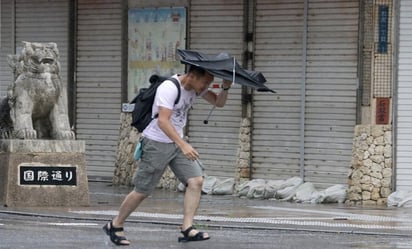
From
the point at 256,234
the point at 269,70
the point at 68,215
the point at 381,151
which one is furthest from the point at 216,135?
the point at 256,234

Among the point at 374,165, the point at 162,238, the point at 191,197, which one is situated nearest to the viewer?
the point at 191,197

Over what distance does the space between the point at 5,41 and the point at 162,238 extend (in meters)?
11.2

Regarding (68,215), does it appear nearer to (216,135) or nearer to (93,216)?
(93,216)

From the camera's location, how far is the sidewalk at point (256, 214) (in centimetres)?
1391

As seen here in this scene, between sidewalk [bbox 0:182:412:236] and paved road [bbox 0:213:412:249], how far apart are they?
0.36 metres

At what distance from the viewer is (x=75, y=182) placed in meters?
16.1

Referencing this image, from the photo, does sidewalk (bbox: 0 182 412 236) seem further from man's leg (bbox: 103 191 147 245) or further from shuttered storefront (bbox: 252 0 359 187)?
man's leg (bbox: 103 191 147 245)

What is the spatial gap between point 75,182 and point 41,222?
2.03m

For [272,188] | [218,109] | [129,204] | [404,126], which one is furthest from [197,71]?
[218,109]

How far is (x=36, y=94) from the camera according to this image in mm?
15984

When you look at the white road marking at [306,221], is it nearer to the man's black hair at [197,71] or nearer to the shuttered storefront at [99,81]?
the man's black hair at [197,71]

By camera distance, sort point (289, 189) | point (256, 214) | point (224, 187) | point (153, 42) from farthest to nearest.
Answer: point (153, 42) → point (224, 187) → point (289, 189) → point (256, 214)

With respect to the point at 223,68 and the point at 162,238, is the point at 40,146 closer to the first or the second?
the point at 162,238

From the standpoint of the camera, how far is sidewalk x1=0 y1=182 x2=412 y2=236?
548 inches
